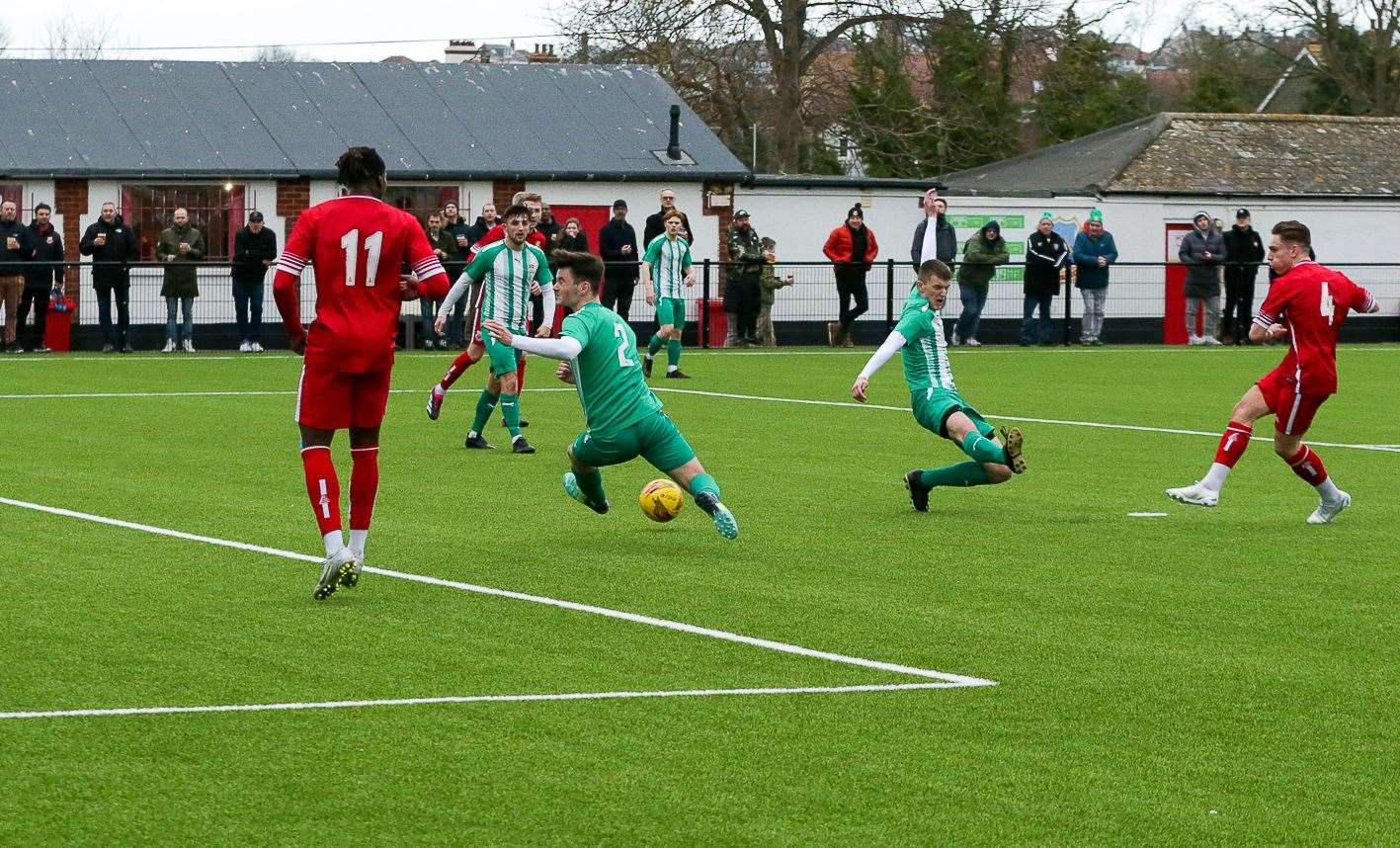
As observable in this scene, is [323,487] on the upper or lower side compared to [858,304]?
lower

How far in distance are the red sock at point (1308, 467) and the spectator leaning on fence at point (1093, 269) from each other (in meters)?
20.5

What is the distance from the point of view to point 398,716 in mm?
6613

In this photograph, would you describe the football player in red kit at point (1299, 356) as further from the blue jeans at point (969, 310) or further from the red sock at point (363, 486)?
the blue jeans at point (969, 310)

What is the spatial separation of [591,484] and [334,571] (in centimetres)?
261

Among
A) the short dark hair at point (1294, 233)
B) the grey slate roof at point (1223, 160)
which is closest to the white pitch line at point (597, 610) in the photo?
the short dark hair at point (1294, 233)

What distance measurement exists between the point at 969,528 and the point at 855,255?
20251 mm

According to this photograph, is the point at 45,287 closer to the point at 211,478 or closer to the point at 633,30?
the point at 211,478

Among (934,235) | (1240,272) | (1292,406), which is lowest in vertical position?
(1292,406)

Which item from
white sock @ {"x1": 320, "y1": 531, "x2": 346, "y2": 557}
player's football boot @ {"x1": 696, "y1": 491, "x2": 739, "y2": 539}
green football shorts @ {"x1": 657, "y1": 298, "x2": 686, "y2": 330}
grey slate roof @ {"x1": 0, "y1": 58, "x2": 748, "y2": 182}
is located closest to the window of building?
grey slate roof @ {"x1": 0, "y1": 58, "x2": 748, "y2": 182}

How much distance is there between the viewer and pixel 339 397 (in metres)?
9.04

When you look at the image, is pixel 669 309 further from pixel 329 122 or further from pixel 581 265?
pixel 581 265

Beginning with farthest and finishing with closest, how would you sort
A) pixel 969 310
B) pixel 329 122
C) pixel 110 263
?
pixel 329 122
pixel 969 310
pixel 110 263

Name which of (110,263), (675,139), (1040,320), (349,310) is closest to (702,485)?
(349,310)

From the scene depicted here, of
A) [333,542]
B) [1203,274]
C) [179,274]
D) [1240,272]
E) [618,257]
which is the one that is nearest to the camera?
[333,542]
